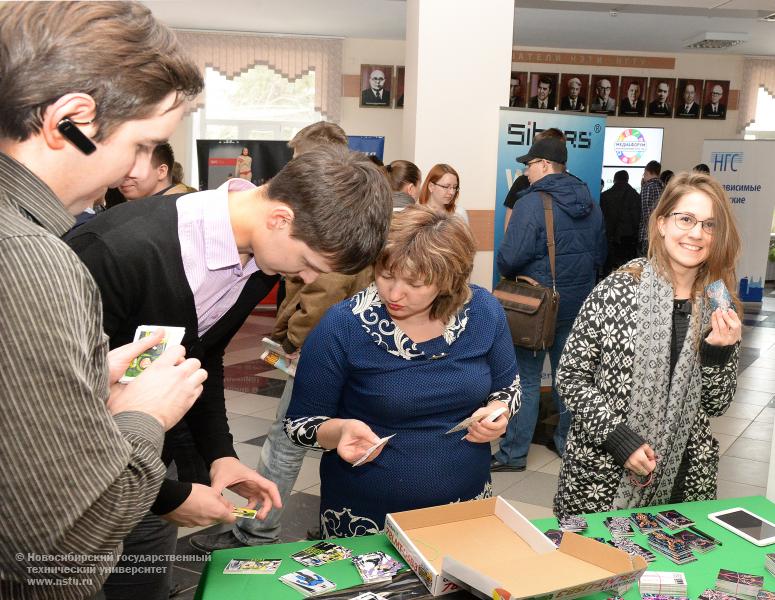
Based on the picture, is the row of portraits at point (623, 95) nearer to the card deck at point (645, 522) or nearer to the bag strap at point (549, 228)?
the bag strap at point (549, 228)

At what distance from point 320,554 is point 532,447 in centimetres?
316

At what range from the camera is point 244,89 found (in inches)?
461

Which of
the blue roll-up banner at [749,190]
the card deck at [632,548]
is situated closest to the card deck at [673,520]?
the card deck at [632,548]

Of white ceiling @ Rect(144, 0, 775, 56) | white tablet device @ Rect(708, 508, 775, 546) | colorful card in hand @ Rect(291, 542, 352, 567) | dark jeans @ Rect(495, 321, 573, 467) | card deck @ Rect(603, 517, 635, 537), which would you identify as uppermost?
white ceiling @ Rect(144, 0, 775, 56)

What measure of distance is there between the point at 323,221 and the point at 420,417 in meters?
0.66

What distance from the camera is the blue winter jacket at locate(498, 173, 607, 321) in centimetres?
402

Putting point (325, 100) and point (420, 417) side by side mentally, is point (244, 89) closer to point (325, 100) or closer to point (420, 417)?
point (325, 100)

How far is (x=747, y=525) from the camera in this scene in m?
1.85

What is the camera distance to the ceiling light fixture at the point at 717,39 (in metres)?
10.2

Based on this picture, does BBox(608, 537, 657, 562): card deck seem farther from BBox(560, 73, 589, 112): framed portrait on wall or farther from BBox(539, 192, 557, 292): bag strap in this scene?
BBox(560, 73, 589, 112): framed portrait on wall

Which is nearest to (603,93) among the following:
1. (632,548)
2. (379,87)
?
(379,87)

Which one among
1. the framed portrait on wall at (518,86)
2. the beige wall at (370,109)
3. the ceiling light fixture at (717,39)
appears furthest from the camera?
the framed portrait on wall at (518,86)

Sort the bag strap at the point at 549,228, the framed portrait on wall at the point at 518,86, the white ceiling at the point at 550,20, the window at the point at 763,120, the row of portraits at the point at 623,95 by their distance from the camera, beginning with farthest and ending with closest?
the window at the point at 763,120
the row of portraits at the point at 623,95
the framed portrait on wall at the point at 518,86
the white ceiling at the point at 550,20
the bag strap at the point at 549,228

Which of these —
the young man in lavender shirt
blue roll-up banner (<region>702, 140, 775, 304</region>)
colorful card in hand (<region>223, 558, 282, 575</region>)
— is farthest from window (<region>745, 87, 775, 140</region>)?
colorful card in hand (<region>223, 558, 282, 575</region>)
